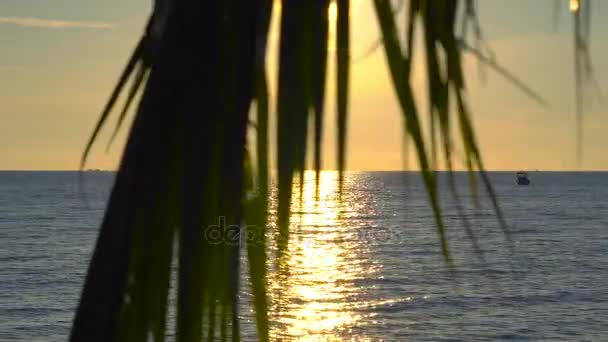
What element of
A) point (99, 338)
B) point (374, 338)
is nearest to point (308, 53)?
point (99, 338)

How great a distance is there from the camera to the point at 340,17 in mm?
935

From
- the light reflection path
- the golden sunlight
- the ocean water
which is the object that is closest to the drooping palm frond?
the golden sunlight

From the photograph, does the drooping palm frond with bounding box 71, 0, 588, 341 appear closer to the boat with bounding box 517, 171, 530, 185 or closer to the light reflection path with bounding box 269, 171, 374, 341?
the light reflection path with bounding box 269, 171, 374, 341

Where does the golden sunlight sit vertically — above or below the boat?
below

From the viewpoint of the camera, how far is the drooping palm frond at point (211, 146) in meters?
0.92

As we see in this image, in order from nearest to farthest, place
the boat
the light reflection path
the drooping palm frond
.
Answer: the drooping palm frond → the light reflection path → the boat

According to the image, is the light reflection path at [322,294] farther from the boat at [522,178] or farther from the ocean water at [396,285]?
the boat at [522,178]

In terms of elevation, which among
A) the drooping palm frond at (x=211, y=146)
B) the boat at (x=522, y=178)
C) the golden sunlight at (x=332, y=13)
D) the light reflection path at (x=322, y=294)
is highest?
the boat at (x=522, y=178)

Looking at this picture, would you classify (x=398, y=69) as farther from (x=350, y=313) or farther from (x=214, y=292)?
(x=350, y=313)

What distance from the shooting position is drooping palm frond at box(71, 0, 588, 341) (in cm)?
92

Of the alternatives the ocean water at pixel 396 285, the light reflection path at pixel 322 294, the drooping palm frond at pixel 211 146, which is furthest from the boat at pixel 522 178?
the drooping palm frond at pixel 211 146

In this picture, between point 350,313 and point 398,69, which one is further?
point 350,313

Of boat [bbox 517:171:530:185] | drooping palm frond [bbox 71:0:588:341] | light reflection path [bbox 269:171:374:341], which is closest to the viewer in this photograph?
drooping palm frond [bbox 71:0:588:341]

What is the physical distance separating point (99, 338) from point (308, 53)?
1.22 ft
